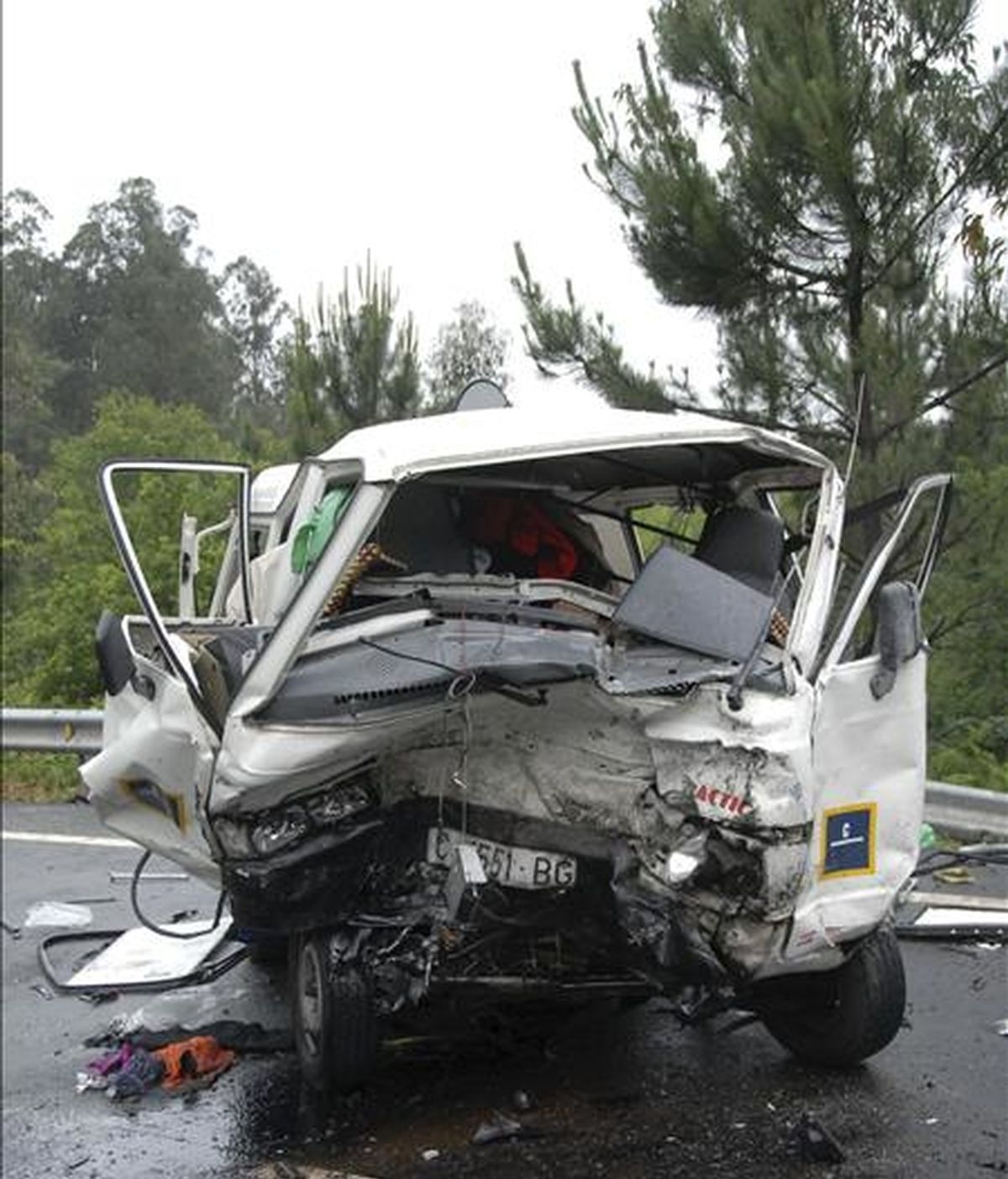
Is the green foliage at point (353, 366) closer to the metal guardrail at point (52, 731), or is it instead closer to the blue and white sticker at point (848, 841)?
the metal guardrail at point (52, 731)

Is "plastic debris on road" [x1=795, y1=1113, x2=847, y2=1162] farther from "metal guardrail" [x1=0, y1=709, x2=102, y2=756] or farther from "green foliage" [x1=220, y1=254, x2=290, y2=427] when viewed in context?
"green foliage" [x1=220, y1=254, x2=290, y2=427]

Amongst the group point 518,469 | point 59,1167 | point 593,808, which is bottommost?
point 59,1167

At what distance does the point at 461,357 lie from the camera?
1195 cm

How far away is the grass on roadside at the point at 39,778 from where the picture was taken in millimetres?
9922

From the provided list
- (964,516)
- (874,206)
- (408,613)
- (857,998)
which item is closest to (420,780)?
(408,613)

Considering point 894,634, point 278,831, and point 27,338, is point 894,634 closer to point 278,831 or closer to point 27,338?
point 278,831

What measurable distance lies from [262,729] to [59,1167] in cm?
151

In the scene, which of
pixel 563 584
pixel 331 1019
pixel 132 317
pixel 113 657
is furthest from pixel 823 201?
pixel 132 317

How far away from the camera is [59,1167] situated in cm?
391

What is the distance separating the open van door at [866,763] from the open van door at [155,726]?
1.67 m

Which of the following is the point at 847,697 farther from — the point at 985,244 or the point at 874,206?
the point at 874,206

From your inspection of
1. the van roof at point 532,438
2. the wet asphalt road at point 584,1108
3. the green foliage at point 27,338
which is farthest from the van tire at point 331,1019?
the green foliage at point 27,338

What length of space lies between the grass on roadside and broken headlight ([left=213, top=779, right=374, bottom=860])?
6478 mm

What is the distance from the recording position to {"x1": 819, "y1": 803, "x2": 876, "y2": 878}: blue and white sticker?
11.8 ft
